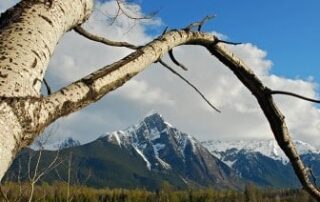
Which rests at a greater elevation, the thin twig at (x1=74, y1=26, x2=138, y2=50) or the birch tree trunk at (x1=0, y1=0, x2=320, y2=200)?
the thin twig at (x1=74, y1=26, x2=138, y2=50)

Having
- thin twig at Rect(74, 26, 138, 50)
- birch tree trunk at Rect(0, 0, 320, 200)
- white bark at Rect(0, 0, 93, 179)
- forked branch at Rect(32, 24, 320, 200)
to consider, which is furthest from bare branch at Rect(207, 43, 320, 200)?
white bark at Rect(0, 0, 93, 179)

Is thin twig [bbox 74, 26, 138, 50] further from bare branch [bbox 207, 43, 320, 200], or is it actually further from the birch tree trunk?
bare branch [bbox 207, 43, 320, 200]

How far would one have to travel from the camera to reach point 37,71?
62.3 inches

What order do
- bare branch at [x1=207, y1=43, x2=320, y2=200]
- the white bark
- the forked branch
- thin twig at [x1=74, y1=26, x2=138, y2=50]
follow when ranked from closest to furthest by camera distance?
the white bark
the forked branch
thin twig at [x1=74, y1=26, x2=138, y2=50]
bare branch at [x1=207, y1=43, x2=320, y2=200]

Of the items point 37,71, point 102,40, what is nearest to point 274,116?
point 102,40

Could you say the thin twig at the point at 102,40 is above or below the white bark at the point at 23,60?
above

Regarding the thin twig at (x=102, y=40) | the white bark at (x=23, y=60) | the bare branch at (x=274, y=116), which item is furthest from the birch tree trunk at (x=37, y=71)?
the bare branch at (x=274, y=116)

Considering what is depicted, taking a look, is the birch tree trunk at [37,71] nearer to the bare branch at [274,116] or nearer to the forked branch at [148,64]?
the forked branch at [148,64]

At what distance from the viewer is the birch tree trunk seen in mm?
1448

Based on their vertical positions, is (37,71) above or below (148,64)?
below

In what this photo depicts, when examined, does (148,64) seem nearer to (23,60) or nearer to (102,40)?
(102,40)

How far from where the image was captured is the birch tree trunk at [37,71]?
1.45 metres

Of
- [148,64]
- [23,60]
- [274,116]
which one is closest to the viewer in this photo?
[23,60]

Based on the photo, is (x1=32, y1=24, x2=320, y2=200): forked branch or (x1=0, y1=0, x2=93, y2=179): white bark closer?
(x1=0, y1=0, x2=93, y2=179): white bark
